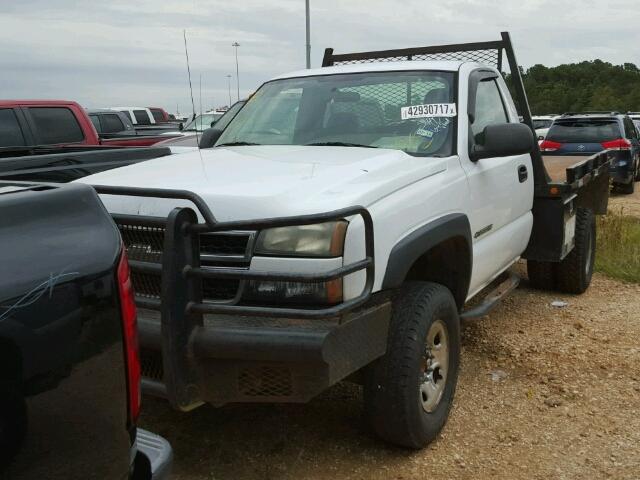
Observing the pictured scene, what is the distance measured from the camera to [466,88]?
172 inches

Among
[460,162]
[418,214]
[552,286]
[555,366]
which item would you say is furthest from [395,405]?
[552,286]

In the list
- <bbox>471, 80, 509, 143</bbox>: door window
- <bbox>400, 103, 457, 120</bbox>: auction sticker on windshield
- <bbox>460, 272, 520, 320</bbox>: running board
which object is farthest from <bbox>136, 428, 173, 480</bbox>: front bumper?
<bbox>471, 80, 509, 143</bbox>: door window

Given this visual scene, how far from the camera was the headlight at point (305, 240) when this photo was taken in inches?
111

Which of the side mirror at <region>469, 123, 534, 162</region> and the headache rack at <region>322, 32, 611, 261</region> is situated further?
the headache rack at <region>322, 32, 611, 261</region>

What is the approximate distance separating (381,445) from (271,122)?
213 centimetres

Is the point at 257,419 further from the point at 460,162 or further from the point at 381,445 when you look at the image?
the point at 460,162

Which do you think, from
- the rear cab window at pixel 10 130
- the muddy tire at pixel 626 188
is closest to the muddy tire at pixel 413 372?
the rear cab window at pixel 10 130

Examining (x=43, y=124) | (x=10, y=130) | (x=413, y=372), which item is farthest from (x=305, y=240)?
(x=43, y=124)

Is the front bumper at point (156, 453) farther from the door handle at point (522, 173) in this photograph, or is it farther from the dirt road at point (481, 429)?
the door handle at point (522, 173)

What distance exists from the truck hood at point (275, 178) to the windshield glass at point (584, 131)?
12095mm

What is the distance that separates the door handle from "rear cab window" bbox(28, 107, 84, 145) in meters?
5.20

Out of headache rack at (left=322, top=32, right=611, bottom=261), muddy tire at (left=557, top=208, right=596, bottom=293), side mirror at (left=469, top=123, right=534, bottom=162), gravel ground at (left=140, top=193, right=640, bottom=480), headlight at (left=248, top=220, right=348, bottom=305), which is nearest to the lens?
headlight at (left=248, top=220, right=348, bottom=305)

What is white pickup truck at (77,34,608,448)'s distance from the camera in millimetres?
2699

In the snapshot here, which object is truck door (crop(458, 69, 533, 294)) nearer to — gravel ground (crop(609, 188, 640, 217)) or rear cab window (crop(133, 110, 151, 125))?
gravel ground (crop(609, 188, 640, 217))
